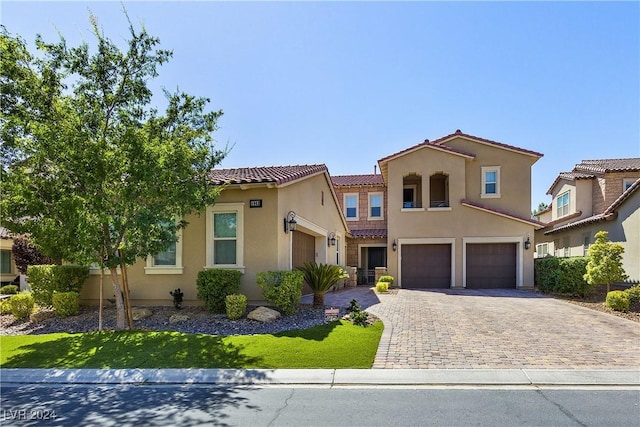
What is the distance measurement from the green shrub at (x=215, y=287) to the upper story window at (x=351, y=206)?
51.8 ft

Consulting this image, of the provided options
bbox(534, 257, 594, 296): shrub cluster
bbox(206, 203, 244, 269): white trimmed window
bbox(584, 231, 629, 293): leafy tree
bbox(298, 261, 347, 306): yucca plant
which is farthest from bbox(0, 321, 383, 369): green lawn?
bbox(534, 257, 594, 296): shrub cluster

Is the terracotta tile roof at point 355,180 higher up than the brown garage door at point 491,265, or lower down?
higher up

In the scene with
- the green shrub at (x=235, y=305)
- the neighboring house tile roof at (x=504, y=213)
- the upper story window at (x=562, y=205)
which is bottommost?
the green shrub at (x=235, y=305)

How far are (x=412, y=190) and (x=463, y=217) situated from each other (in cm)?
418

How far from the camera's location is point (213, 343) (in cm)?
859

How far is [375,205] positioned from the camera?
26.1 meters

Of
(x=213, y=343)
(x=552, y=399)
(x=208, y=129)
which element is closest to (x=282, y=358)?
(x=213, y=343)

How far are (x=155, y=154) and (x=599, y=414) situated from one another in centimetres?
895

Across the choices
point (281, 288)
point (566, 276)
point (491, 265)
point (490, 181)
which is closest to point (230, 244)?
point (281, 288)

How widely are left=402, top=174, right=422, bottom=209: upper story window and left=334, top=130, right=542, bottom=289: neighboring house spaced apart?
0.82ft

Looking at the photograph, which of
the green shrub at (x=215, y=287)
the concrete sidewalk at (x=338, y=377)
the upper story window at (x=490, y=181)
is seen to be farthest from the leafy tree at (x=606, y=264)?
the green shrub at (x=215, y=287)

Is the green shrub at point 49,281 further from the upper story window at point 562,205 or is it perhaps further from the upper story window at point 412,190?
the upper story window at point 562,205

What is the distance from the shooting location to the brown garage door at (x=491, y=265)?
2020 cm

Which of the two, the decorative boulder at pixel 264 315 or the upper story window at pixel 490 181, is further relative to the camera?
the upper story window at pixel 490 181
